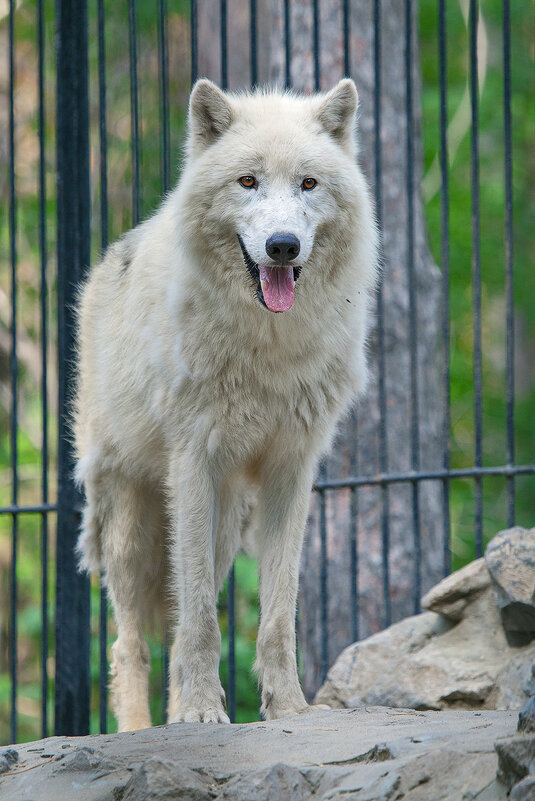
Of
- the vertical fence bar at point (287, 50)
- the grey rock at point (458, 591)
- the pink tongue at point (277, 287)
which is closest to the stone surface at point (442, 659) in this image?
the grey rock at point (458, 591)

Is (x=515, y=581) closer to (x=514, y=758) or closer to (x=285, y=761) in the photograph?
(x=285, y=761)

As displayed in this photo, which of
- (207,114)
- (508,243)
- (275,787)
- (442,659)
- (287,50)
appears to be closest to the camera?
(275,787)

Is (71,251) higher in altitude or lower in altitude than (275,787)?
higher

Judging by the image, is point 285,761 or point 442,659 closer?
point 285,761

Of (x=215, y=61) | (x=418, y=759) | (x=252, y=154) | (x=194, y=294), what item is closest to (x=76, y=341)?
(x=194, y=294)

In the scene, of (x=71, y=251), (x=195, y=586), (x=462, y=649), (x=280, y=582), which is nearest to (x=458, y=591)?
(x=462, y=649)

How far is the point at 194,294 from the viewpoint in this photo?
395 cm

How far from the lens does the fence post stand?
5109 millimetres

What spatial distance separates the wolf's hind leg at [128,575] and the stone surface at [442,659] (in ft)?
2.92

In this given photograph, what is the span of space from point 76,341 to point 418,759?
3.39 metres

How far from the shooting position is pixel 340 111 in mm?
4133

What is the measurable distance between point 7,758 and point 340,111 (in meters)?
2.80

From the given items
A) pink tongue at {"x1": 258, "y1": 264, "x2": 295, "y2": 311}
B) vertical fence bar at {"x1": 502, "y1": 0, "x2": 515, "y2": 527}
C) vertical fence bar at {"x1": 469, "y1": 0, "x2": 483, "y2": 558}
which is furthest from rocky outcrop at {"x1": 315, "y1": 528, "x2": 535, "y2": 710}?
pink tongue at {"x1": 258, "y1": 264, "x2": 295, "y2": 311}

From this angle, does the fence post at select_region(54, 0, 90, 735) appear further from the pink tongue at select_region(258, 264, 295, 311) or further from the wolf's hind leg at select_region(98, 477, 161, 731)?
the pink tongue at select_region(258, 264, 295, 311)
